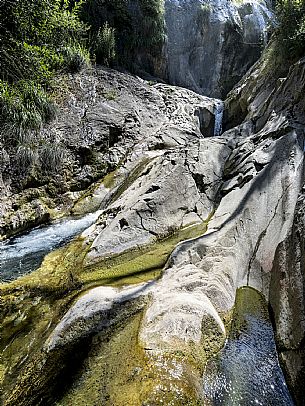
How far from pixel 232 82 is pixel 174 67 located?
3254 mm

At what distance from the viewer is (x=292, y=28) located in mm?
7648

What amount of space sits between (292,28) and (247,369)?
8.26m

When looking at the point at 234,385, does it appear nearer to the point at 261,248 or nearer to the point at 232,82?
the point at 261,248

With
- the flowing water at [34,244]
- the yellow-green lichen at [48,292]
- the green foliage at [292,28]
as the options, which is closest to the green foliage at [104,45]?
the green foliage at [292,28]

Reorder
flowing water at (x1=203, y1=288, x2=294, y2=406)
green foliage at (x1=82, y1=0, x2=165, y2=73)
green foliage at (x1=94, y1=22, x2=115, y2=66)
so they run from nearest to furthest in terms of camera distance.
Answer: flowing water at (x1=203, y1=288, x2=294, y2=406) < green foliage at (x1=94, y1=22, x2=115, y2=66) < green foliage at (x1=82, y1=0, x2=165, y2=73)

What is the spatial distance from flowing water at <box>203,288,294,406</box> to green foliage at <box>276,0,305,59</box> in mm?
6911

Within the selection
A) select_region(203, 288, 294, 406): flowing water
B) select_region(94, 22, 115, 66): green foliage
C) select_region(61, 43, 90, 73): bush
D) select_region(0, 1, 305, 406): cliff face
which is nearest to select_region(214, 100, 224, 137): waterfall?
select_region(0, 1, 305, 406): cliff face

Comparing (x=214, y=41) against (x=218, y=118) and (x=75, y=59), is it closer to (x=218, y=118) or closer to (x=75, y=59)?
(x=218, y=118)

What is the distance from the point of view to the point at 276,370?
8.48 ft

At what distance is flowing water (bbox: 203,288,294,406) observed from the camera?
2.32m

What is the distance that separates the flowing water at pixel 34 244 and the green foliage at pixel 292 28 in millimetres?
6350

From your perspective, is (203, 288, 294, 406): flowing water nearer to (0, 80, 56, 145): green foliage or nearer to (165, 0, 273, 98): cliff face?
(0, 80, 56, 145): green foliage

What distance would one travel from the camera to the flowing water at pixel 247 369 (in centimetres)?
232

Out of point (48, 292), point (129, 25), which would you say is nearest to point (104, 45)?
point (129, 25)
